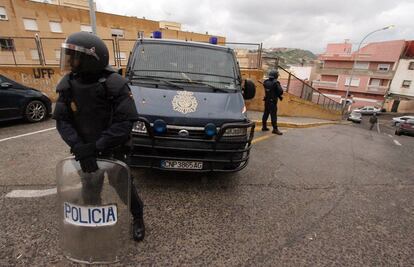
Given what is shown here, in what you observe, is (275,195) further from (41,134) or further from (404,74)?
(404,74)

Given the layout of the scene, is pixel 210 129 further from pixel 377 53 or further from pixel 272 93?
pixel 377 53

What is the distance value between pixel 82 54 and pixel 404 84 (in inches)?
1855

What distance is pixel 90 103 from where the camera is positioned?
2016mm

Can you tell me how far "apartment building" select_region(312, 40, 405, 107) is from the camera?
3725 cm

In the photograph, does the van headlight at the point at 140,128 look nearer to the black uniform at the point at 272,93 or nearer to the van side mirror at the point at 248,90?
the van side mirror at the point at 248,90

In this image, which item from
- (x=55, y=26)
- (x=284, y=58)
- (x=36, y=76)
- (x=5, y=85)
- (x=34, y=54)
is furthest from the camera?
(x=55, y=26)

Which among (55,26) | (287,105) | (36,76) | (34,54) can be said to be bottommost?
(287,105)

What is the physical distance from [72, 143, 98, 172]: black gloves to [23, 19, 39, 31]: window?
3124 centimetres

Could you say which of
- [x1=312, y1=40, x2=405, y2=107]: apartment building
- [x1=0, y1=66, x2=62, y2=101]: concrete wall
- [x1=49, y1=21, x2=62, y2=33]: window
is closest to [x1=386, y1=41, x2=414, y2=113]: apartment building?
[x1=312, y1=40, x2=405, y2=107]: apartment building

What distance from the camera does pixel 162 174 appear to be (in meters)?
3.84

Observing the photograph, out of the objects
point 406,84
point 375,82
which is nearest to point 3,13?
point 375,82

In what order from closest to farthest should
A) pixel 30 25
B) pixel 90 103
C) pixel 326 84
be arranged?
pixel 90 103
pixel 30 25
pixel 326 84

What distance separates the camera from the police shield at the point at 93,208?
A: 1.98 metres

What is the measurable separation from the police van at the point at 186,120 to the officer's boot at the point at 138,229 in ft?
2.55
